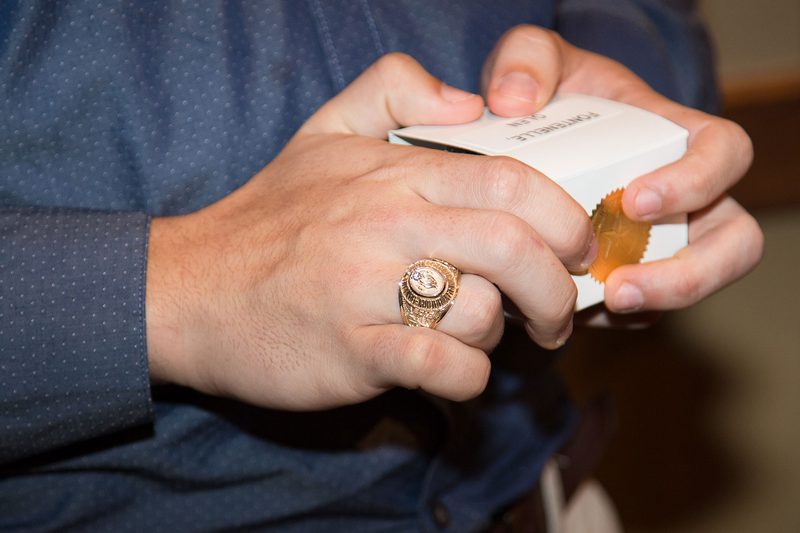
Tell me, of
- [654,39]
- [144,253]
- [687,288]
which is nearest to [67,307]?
[144,253]

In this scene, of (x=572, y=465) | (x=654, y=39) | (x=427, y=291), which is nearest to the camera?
(x=427, y=291)

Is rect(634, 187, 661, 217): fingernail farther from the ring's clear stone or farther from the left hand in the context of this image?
the ring's clear stone

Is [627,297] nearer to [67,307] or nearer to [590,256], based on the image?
[590,256]

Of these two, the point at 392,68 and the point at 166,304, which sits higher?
the point at 392,68

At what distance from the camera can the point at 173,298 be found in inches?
22.0

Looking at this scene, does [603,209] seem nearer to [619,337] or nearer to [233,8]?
[233,8]

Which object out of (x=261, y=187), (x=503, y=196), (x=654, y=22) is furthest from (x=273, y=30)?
(x=654, y=22)

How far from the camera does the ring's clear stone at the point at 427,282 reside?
19.0 inches

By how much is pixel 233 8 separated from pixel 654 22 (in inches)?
20.7

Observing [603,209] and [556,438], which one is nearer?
[603,209]

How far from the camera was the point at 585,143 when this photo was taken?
545 mm

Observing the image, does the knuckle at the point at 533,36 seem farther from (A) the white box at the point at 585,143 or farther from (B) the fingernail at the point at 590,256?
(B) the fingernail at the point at 590,256

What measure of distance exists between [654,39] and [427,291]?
53cm

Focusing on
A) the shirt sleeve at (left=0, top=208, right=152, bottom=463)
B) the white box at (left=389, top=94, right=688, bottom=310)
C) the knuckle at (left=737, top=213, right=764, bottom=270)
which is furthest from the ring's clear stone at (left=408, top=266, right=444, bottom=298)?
the knuckle at (left=737, top=213, right=764, bottom=270)
